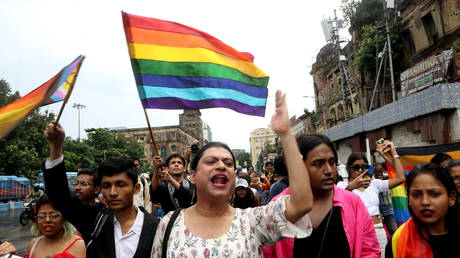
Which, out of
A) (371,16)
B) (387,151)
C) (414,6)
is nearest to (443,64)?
(414,6)

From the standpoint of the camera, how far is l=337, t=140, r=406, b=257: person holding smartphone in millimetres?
3535

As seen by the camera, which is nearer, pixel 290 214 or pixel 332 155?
pixel 290 214

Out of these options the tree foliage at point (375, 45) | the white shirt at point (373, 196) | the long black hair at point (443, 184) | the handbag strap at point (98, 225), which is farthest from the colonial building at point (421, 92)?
the handbag strap at point (98, 225)

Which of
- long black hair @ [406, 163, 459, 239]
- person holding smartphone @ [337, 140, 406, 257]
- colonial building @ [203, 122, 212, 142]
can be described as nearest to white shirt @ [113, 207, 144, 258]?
long black hair @ [406, 163, 459, 239]

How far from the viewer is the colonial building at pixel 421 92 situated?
1321 centimetres

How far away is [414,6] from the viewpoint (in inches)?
794

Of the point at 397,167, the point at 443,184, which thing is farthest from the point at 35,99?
the point at 397,167

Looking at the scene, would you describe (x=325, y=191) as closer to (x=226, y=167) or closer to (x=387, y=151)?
(x=226, y=167)

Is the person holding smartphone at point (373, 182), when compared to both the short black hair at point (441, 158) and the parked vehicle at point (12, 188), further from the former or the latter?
the parked vehicle at point (12, 188)

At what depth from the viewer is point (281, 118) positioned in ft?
5.77

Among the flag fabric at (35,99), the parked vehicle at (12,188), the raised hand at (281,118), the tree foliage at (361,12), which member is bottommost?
the parked vehicle at (12,188)

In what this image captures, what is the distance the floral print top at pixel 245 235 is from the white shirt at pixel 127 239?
1.58ft

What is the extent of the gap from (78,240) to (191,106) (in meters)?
1.80

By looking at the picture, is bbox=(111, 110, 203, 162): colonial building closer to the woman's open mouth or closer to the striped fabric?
the striped fabric
